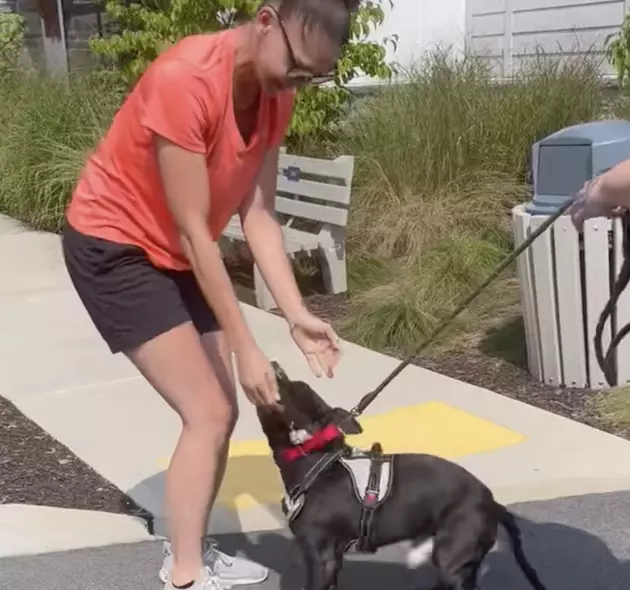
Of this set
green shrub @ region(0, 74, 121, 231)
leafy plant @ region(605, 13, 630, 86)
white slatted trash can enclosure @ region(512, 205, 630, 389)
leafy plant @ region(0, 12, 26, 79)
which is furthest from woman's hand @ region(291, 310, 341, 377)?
leafy plant @ region(0, 12, 26, 79)

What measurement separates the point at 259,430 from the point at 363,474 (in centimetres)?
195

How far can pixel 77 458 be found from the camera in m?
4.77

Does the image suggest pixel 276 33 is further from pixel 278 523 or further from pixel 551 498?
pixel 551 498

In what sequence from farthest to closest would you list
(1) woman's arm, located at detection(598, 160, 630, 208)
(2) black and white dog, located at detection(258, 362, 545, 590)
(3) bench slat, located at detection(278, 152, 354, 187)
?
(3) bench slat, located at detection(278, 152, 354, 187)
(2) black and white dog, located at detection(258, 362, 545, 590)
(1) woman's arm, located at detection(598, 160, 630, 208)

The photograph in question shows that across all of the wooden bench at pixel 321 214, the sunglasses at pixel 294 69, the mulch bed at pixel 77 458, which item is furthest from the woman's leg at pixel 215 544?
the wooden bench at pixel 321 214

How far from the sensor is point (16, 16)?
16.4 meters

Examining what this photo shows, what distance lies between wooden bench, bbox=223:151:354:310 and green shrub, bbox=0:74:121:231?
2.76 m

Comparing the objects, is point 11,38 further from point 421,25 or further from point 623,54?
point 623,54

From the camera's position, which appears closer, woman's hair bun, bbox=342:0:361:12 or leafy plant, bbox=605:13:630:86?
woman's hair bun, bbox=342:0:361:12

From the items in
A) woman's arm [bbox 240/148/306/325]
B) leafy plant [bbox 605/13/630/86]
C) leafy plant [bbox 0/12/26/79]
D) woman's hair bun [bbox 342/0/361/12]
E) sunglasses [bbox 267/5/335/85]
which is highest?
leafy plant [bbox 0/12/26/79]

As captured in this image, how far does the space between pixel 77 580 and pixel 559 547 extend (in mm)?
1671

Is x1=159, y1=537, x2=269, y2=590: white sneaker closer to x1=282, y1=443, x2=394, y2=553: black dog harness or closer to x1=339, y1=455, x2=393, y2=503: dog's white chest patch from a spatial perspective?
x1=282, y1=443, x2=394, y2=553: black dog harness

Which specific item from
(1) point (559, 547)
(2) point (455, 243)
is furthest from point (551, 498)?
(2) point (455, 243)

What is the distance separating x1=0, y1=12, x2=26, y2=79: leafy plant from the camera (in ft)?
49.2
